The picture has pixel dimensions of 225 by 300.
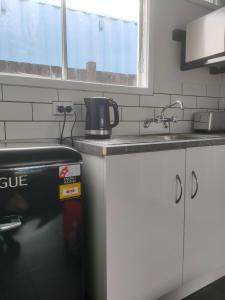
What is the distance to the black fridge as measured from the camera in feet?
2.83

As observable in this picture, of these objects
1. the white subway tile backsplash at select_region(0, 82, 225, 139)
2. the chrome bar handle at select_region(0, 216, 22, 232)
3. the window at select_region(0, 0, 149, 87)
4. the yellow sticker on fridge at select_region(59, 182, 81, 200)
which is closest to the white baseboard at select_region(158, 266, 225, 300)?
the yellow sticker on fridge at select_region(59, 182, 81, 200)

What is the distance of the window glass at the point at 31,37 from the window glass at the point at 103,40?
9cm

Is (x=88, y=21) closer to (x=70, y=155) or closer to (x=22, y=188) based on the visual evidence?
(x=70, y=155)

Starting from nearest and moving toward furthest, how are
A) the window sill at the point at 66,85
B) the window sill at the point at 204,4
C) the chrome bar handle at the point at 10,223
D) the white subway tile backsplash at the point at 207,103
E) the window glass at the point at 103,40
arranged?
1. the chrome bar handle at the point at 10,223
2. the window sill at the point at 66,85
3. the window glass at the point at 103,40
4. the window sill at the point at 204,4
5. the white subway tile backsplash at the point at 207,103

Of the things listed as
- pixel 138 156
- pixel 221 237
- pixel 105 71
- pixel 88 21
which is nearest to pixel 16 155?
pixel 138 156

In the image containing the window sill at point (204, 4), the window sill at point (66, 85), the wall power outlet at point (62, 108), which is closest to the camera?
the window sill at point (66, 85)

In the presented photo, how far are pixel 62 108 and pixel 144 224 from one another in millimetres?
793

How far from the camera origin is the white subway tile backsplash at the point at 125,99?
5.30 ft

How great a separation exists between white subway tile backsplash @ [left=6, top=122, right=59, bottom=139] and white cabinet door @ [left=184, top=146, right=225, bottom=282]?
778mm

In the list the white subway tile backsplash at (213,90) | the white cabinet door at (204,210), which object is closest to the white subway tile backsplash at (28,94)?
the white cabinet door at (204,210)

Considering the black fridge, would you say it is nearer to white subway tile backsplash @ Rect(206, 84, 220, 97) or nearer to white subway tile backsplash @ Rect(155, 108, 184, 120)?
white subway tile backsplash @ Rect(155, 108, 184, 120)

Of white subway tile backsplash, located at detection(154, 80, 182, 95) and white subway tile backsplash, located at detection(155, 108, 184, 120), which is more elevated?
→ white subway tile backsplash, located at detection(154, 80, 182, 95)

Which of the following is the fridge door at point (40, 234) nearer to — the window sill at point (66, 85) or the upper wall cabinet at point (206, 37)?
the window sill at point (66, 85)

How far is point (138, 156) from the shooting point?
1.10 metres
